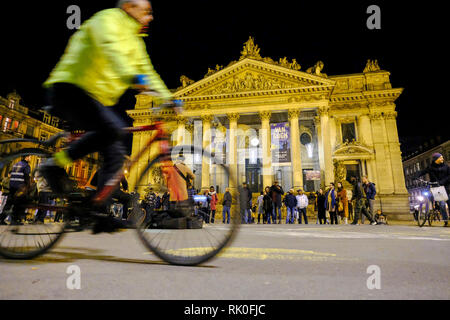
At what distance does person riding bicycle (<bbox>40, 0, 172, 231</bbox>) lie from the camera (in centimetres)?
230

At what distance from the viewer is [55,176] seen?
255 centimetres

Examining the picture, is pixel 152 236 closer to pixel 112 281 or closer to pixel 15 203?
pixel 112 281

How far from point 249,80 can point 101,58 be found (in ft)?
86.0

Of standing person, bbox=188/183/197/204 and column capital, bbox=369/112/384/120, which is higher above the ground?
column capital, bbox=369/112/384/120

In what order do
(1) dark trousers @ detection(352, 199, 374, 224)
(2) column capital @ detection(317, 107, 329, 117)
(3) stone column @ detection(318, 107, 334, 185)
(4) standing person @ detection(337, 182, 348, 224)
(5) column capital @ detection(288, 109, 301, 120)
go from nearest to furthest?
(1) dark trousers @ detection(352, 199, 374, 224)
(4) standing person @ detection(337, 182, 348, 224)
(3) stone column @ detection(318, 107, 334, 185)
(2) column capital @ detection(317, 107, 329, 117)
(5) column capital @ detection(288, 109, 301, 120)

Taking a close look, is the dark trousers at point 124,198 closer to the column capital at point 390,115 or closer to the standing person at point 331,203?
the standing person at point 331,203

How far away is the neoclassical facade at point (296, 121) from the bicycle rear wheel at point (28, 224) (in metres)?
20.5

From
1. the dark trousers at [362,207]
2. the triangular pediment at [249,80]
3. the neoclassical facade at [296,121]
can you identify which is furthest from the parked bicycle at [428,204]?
the triangular pediment at [249,80]

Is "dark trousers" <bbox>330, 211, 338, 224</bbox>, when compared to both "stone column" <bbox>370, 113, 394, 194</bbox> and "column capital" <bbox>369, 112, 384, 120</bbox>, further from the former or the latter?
"column capital" <bbox>369, 112, 384, 120</bbox>

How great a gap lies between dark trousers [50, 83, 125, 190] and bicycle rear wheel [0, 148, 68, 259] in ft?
2.07

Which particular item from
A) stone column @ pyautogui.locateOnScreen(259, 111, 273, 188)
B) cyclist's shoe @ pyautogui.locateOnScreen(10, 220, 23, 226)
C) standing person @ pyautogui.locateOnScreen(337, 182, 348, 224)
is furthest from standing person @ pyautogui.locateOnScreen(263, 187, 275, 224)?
cyclist's shoe @ pyautogui.locateOnScreen(10, 220, 23, 226)

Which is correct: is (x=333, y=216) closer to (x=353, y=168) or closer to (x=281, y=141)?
(x=281, y=141)
